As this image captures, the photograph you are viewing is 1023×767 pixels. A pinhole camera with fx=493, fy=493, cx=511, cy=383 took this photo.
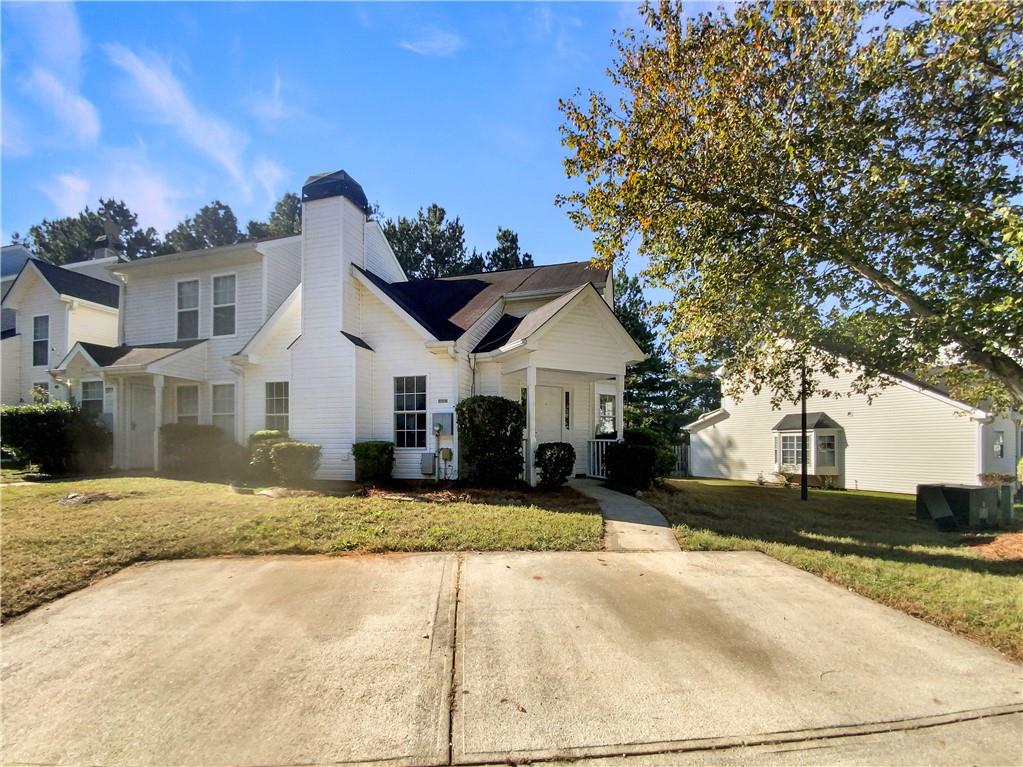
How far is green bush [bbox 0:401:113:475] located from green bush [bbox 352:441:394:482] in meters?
8.07

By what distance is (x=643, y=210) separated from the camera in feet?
26.5

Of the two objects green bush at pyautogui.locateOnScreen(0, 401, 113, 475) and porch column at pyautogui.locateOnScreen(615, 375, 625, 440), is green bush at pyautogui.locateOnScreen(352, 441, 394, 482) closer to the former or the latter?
porch column at pyautogui.locateOnScreen(615, 375, 625, 440)

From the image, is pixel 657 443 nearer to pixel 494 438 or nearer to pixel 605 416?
pixel 605 416

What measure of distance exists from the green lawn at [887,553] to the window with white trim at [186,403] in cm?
1362

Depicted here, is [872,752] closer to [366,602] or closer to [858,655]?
[858,655]

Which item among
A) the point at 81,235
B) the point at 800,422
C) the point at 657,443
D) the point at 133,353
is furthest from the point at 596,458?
the point at 81,235

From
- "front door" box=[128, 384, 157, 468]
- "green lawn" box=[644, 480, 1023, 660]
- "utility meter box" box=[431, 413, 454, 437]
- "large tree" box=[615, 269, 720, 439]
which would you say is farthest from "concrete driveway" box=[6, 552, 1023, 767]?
"large tree" box=[615, 269, 720, 439]

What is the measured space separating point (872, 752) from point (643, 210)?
722 cm

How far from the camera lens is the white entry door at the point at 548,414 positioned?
43.4ft

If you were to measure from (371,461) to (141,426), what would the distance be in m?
9.11

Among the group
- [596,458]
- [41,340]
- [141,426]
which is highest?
[41,340]

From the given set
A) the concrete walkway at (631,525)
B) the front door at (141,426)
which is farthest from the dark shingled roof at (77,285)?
the concrete walkway at (631,525)

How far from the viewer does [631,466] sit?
11484mm

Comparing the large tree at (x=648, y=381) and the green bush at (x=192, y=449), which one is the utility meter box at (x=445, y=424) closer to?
the green bush at (x=192, y=449)
